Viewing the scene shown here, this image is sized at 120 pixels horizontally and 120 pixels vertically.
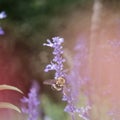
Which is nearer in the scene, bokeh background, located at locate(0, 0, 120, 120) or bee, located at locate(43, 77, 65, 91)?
bee, located at locate(43, 77, 65, 91)

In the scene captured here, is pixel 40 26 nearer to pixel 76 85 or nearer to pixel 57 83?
pixel 76 85

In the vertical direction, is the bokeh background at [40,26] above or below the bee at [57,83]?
above

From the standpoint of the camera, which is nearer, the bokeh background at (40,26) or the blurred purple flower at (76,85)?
the blurred purple flower at (76,85)

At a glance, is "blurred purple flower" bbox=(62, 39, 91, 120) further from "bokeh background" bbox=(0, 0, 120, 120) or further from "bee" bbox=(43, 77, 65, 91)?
"bokeh background" bbox=(0, 0, 120, 120)

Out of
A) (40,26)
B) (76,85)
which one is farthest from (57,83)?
(40,26)

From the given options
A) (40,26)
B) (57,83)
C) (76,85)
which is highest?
(40,26)

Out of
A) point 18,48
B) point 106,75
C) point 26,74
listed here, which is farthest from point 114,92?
point 18,48

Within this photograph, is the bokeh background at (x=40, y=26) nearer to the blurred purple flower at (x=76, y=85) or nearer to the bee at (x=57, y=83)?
the blurred purple flower at (x=76, y=85)

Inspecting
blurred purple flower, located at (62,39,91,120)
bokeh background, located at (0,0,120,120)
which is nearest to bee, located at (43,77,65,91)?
blurred purple flower, located at (62,39,91,120)

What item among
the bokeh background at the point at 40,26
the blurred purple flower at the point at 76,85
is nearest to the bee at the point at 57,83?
the blurred purple flower at the point at 76,85

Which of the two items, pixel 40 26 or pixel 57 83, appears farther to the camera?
pixel 40 26

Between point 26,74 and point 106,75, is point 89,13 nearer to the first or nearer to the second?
point 26,74

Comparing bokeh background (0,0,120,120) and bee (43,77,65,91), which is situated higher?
bokeh background (0,0,120,120)
